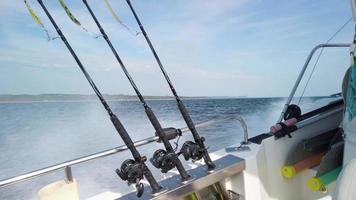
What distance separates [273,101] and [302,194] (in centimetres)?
953

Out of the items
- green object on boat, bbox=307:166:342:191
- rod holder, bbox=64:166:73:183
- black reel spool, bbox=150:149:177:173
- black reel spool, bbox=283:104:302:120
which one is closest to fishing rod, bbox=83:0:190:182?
black reel spool, bbox=150:149:177:173

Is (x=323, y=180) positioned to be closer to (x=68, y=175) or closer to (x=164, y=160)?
(x=164, y=160)

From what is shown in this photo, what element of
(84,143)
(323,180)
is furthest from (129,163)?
(84,143)

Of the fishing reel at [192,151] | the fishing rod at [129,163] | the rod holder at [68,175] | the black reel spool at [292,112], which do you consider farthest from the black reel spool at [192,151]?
the black reel spool at [292,112]

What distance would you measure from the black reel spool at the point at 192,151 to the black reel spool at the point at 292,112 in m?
0.66

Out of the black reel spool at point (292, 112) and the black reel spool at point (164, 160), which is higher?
the black reel spool at point (292, 112)

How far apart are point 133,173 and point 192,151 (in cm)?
33

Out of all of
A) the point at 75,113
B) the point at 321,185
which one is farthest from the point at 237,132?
the point at 75,113

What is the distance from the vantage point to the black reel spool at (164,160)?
3.83 feet

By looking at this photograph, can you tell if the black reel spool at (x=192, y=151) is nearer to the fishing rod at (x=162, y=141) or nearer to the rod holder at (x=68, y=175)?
the fishing rod at (x=162, y=141)

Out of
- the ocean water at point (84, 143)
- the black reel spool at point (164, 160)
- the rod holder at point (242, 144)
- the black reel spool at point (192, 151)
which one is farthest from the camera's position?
the ocean water at point (84, 143)

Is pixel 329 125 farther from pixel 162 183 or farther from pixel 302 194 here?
pixel 162 183

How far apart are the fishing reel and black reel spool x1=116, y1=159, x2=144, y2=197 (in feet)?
0.82

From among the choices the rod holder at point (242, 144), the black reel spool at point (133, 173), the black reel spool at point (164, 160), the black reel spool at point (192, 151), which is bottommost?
the black reel spool at point (133, 173)
